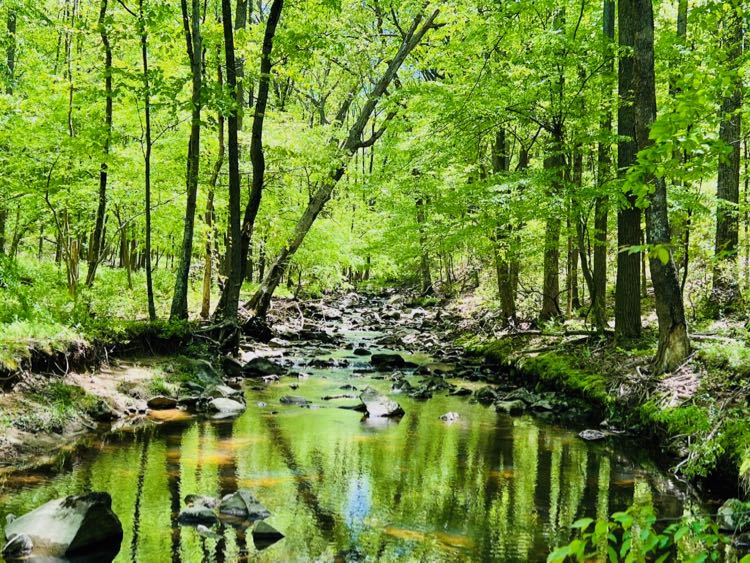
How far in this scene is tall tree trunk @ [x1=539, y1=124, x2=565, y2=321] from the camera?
12281mm

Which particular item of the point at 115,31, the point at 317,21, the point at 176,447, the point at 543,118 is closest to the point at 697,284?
the point at 543,118

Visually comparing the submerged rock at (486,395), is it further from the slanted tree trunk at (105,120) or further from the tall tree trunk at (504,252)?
the slanted tree trunk at (105,120)

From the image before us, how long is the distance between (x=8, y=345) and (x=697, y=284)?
652 inches

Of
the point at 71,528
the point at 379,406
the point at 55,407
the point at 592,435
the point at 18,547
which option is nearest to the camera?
the point at 18,547

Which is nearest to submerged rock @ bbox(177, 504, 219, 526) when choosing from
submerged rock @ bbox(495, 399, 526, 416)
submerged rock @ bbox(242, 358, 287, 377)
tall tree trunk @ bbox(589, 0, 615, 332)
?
submerged rock @ bbox(495, 399, 526, 416)

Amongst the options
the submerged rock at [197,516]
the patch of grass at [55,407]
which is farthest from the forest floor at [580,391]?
the submerged rock at [197,516]

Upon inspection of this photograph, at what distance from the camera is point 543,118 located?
1327 cm

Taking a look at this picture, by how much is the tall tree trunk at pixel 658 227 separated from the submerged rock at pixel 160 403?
326 inches

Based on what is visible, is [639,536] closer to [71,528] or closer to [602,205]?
[71,528]

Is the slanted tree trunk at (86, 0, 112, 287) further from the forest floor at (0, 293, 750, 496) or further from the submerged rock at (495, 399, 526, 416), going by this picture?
the submerged rock at (495, 399, 526, 416)

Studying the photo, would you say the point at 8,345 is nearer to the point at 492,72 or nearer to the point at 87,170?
the point at 87,170

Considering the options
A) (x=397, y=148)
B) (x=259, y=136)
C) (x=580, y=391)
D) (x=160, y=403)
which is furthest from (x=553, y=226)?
(x=160, y=403)

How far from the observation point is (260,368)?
14312 mm

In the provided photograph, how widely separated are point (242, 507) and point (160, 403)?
5133 millimetres
